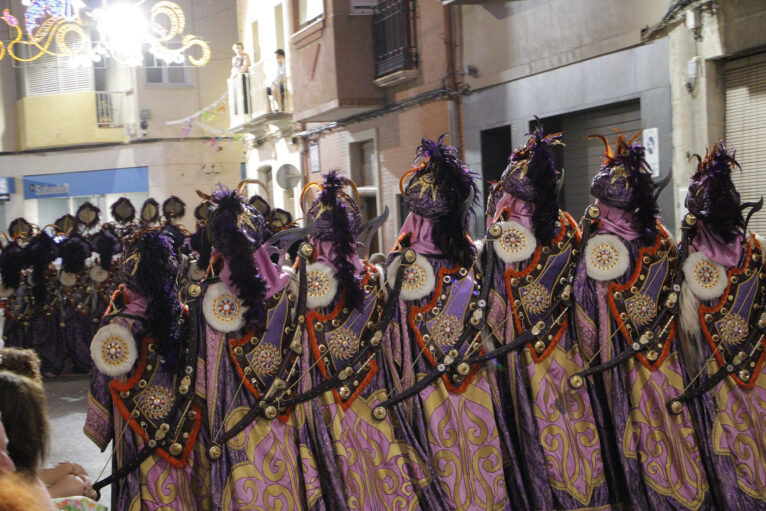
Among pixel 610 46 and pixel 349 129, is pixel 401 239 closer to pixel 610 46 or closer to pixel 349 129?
pixel 610 46

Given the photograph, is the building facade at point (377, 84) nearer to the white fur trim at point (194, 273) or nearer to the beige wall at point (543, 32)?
the beige wall at point (543, 32)

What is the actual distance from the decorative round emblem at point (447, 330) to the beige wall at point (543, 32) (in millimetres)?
5302

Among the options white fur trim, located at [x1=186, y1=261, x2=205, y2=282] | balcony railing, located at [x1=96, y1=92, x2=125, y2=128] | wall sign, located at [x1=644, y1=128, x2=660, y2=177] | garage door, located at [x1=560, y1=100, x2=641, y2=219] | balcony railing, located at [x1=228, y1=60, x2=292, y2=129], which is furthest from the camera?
balcony railing, located at [x1=96, y1=92, x2=125, y2=128]

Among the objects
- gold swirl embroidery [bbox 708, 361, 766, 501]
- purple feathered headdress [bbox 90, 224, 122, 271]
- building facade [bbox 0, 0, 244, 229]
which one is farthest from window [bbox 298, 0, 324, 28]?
gold swirl embroidery [bbox 708, 361, 766, 501]

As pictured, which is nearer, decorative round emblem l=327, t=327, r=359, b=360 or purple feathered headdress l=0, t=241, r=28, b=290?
decorative round emblem l=327, t=327, r=359, b=360

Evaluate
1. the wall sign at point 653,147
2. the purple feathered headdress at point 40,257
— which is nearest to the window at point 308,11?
the purple feathered headdress at point 40,257

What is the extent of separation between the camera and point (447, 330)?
5.05 m

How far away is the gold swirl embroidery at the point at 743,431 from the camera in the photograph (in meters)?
4.80

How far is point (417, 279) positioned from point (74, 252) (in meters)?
6.72

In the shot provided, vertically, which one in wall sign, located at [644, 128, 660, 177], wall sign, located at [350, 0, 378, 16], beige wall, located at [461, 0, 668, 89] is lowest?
wall sign, located at [644, 128, 660, 177]

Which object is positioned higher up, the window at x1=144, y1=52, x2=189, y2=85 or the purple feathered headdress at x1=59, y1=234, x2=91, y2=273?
the window at x1=144, y1=52, x2=189, y2=85

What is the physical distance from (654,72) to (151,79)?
1807 cm

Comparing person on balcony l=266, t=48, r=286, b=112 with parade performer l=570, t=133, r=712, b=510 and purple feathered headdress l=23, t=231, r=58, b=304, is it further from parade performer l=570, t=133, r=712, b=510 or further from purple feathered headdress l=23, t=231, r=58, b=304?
parade performer l=570, t=133, r=712, b=510

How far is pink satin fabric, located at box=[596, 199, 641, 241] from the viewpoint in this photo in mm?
5074
